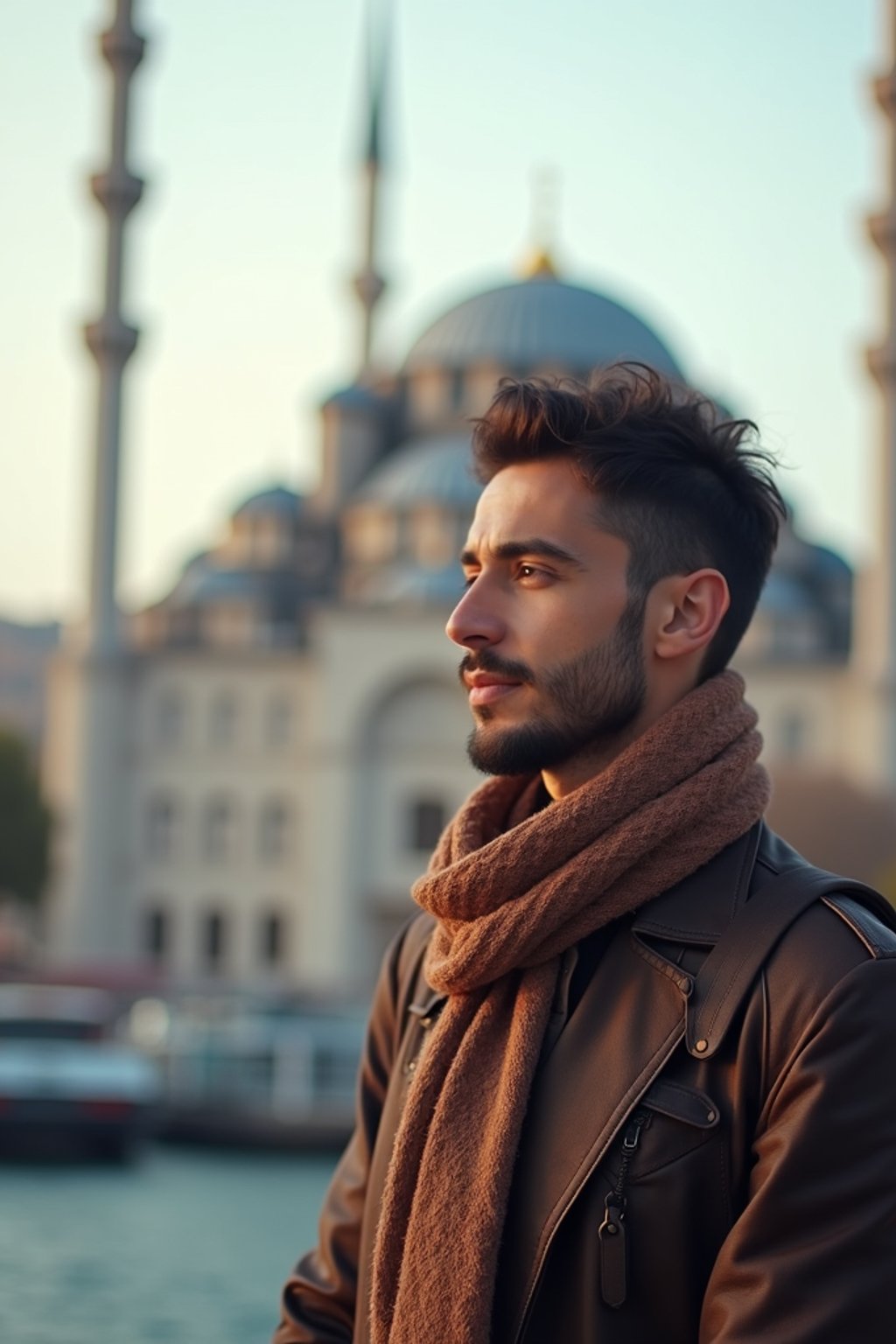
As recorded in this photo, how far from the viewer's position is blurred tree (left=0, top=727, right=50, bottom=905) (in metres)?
38.5

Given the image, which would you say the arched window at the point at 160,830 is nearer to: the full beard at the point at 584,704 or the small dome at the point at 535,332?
the small dome at the point at 535,332

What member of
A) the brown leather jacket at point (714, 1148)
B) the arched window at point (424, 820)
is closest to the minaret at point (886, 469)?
the arched window at point (424, 820)

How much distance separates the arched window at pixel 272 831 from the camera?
4181 cm

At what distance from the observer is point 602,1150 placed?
196cm

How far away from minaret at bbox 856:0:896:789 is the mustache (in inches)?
1386

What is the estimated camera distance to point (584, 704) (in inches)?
87.7

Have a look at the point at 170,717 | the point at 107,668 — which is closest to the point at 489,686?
the point at 107,668

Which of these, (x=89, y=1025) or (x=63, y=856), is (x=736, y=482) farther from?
(x=63, y=856)

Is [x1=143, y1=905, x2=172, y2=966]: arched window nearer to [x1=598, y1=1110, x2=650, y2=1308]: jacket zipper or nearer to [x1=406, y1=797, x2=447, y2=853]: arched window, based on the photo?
[x1=406, y1=797, x2=447, y2=853]: arched window

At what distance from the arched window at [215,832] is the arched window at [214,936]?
1091 millimetres

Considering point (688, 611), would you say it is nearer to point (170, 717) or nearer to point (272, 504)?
point (170, 717)

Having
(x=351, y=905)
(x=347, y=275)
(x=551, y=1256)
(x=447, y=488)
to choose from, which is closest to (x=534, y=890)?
(x=551, y=1256)

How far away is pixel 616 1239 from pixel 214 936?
4048 centimetres

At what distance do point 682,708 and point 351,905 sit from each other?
37746 millimetres
